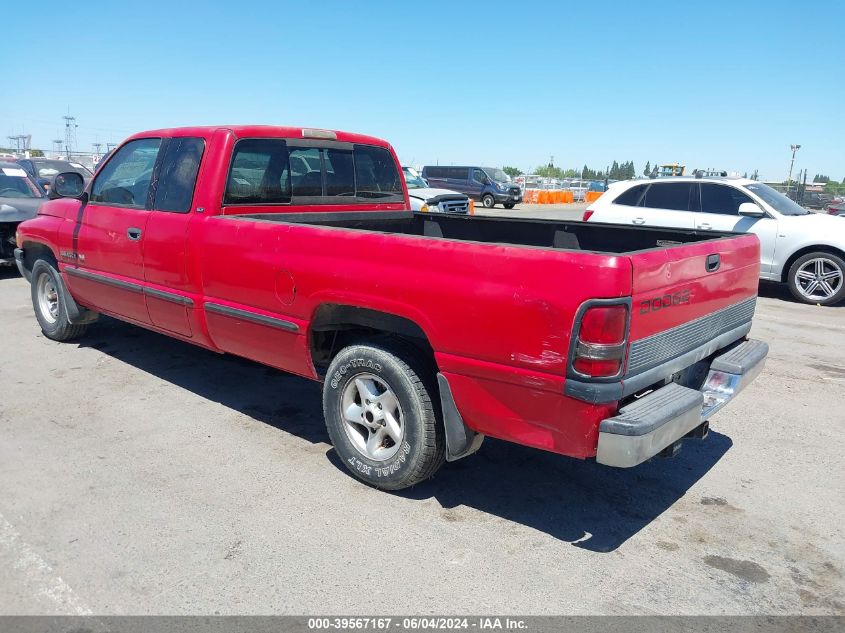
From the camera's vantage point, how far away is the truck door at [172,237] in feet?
14.8

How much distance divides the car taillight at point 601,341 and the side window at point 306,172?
2855 mm

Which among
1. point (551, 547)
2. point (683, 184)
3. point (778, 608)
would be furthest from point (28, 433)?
point (683, 184)

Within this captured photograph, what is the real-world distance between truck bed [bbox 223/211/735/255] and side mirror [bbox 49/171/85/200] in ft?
7.10

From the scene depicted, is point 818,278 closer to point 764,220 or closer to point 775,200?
point 764,220

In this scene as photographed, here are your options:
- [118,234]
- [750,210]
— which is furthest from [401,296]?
[750,210]

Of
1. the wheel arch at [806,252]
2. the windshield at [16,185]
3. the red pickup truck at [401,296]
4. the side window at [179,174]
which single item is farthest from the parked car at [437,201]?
the side window at [179,174]

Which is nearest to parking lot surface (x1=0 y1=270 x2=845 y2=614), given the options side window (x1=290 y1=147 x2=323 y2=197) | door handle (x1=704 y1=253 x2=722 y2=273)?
door handle (x1=704 y1=253 x2=722 y2=273)

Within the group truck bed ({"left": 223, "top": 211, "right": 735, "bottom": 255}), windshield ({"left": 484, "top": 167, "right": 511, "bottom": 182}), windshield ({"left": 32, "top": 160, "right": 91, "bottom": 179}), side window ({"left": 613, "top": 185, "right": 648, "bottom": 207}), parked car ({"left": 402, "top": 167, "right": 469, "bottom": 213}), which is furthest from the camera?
windshield ({"left": 484, "top": 167, "right": 511, "bottom": 182})

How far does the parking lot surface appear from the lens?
2846 mm

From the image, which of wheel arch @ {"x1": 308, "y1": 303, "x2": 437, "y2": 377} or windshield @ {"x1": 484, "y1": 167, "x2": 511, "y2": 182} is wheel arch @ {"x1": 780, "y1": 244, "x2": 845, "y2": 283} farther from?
windshield @ {"x1": 484, "y1": 167, "x2": 511, "y2": 182}

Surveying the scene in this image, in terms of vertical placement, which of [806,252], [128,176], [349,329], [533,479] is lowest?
[533,479]

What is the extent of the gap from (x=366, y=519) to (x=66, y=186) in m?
4.13

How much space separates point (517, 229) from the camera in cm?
542

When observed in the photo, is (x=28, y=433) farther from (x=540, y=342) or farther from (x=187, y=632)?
(x=540, y=342)
